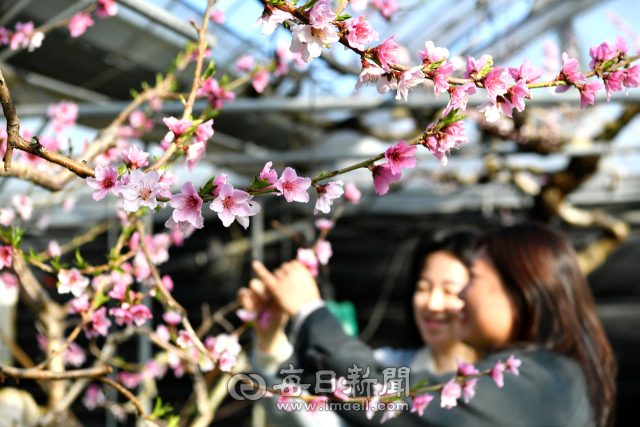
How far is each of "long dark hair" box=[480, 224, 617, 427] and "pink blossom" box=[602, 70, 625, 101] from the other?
2.18ft

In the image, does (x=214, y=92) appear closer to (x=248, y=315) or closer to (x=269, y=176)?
(x=248, y=315)

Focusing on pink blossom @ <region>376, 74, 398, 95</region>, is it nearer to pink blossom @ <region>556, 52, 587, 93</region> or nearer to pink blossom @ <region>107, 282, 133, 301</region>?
pink blossom @ <region>556, 52, 587, 93</region>

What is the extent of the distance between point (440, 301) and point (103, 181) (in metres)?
1.04

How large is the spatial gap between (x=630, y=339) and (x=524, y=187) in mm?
1477

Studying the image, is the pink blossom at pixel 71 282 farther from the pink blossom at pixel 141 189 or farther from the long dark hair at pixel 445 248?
the long dark hair at pixel 445 248

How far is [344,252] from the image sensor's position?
153 inches

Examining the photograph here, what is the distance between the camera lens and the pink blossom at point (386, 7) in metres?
1.40

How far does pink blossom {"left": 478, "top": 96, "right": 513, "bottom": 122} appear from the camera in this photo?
0.57 meters

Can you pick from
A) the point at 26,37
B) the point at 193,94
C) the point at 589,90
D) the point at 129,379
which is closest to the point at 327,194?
the point at 193,94

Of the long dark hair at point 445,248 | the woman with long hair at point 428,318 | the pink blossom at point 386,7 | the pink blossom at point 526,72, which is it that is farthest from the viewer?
the long dark hair at point 445,248

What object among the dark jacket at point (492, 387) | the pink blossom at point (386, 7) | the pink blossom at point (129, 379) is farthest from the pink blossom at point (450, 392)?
the pink blossom at point (129, 379)

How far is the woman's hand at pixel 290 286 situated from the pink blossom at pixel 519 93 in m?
0.70

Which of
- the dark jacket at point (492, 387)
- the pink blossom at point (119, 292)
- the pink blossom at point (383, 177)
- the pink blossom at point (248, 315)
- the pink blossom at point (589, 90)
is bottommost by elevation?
the dark jacket at point (492, 387)

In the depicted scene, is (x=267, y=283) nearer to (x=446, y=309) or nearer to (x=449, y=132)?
(x=446, y=309)
